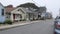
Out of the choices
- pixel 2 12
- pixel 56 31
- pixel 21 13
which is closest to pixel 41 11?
pixel 21 13

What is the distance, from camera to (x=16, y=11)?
58844 millimetres

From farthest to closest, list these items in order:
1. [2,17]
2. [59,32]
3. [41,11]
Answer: [41,11] < [2,17] < [59,32]

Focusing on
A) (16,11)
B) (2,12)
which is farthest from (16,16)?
(2,12)

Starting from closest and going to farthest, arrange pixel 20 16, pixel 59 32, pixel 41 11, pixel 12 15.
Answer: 1. pixel 59 32
2. pixel 12 15
3. pixel 20 16
4. pixel 41 11

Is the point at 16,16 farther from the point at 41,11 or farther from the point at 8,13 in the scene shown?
the point at 41,11

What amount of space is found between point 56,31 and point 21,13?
49.8 metres

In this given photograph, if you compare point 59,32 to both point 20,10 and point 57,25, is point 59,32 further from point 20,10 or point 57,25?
point 20,10

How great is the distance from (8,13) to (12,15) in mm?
2814

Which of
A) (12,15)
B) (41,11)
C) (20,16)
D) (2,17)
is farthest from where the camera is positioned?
(41,11)

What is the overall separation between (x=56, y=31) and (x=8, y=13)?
48.9 m

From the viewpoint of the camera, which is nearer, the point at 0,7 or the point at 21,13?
the point at 0,7

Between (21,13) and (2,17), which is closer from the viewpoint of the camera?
(2,17)

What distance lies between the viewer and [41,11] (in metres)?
104

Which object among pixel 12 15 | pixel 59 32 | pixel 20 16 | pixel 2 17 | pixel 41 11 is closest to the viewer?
pixel 59 32
